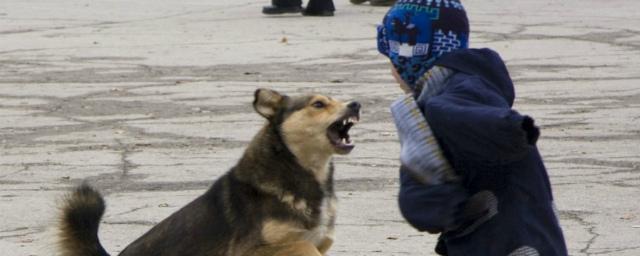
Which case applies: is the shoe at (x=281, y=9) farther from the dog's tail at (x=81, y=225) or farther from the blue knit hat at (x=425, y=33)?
the blue knit hat at (x=425, y=33)

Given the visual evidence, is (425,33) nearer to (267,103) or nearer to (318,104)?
(318,104)

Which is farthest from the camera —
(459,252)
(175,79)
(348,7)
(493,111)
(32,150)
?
(348,7)

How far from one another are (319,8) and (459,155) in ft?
51.6

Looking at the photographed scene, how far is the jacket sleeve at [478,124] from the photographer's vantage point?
3406mm

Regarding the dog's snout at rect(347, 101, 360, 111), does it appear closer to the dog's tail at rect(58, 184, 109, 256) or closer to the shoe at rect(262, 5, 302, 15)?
the dog's tail at rect(58, 184, 109, 256)

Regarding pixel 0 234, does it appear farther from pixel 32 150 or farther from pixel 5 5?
pixel 5 5

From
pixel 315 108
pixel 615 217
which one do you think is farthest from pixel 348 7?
pixel 315 108

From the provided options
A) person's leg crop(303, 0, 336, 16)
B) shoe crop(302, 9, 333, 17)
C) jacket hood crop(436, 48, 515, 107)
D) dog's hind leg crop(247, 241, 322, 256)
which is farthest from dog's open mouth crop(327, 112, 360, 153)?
shoe crop(302, 9, 333, 17)

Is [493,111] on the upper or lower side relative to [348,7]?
upper

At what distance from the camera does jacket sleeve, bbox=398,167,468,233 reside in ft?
12.0

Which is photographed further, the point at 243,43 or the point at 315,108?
the point at 243,43

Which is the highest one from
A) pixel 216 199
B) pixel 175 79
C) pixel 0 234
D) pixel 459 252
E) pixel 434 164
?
pixel 434 164

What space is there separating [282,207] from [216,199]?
0.84 ft

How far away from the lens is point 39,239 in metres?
6.99
